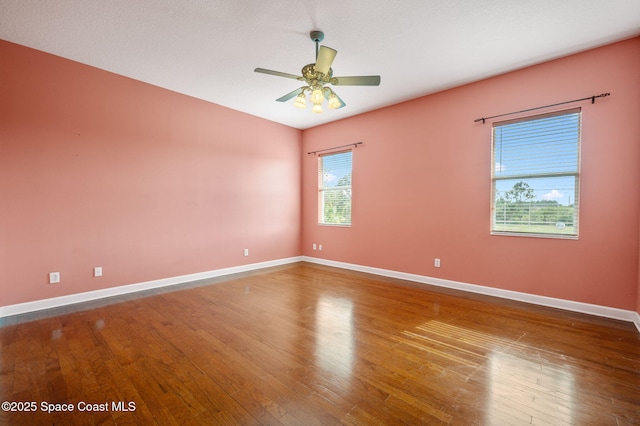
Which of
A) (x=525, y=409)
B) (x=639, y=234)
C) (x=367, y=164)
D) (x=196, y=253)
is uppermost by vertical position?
(x=367, y=164)

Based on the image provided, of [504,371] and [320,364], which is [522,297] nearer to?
[504,371]

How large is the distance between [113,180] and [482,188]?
16.5ft

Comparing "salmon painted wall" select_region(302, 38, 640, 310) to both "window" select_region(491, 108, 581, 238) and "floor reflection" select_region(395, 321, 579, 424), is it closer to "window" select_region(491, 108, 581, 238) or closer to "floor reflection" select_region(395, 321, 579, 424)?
"window" select_region(491, 108, 581, 238)

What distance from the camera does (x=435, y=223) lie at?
4.33 metres

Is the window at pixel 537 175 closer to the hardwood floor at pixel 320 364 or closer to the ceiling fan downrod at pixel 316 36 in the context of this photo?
the hardwood floor at pixel 320 364

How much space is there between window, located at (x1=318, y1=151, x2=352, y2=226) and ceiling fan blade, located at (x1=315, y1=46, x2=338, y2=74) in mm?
3009

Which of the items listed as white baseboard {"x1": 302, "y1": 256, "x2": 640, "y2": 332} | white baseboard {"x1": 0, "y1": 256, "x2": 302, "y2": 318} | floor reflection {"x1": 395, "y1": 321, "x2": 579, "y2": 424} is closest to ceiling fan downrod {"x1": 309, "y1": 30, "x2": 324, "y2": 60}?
floor reflection {"x1": 395, "y1": 321, "x2": 579, "y2": 424}

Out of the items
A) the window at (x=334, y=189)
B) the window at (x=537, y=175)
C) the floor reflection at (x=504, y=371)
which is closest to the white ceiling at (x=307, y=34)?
the window at (x=537, y=175)

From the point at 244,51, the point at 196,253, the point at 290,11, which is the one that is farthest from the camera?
the point at 196,253

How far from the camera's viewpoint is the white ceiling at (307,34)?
2484 mm

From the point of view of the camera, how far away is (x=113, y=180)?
12.3 feet

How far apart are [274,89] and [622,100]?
161 inches

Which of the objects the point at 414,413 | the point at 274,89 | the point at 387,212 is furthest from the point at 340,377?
the point at 274,89

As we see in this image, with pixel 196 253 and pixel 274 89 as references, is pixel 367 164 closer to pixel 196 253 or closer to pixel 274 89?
pixel 274 89
